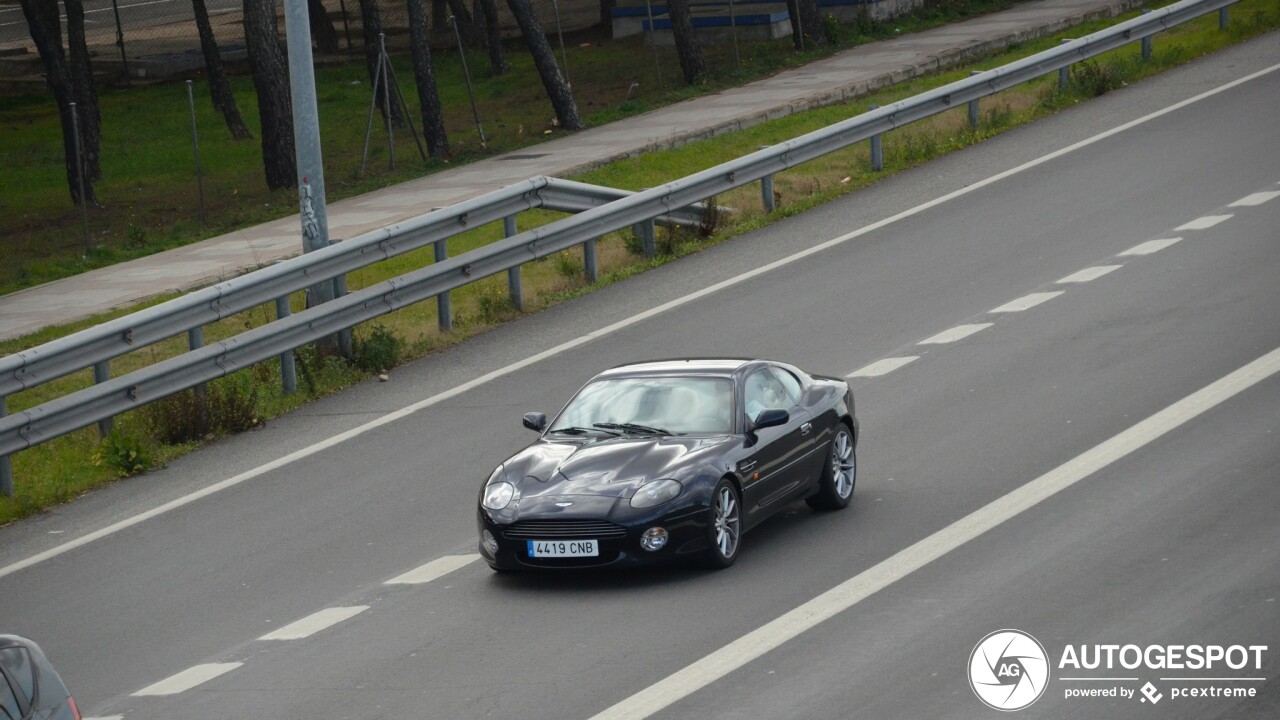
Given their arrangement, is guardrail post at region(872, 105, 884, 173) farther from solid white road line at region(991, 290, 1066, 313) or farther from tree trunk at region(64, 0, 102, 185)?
tree trunk at region(64, 0, 102, 185)

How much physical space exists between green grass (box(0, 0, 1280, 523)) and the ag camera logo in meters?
8.25

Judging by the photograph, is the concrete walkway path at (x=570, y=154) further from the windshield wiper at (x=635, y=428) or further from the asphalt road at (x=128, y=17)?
the asphalt road at (x=128, y=17)

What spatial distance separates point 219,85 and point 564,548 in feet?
114

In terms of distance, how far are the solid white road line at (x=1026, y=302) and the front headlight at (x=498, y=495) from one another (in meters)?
6.94

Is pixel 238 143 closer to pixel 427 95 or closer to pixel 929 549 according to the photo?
pixel 427 95

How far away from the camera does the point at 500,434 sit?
14461 mm

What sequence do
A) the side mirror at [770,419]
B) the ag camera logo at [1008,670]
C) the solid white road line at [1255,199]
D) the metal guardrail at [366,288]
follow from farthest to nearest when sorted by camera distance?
1. the solid white road line at [1255,199]
2. the metal guardrail at [366,288]
3. the side mirror at [770,419]
4. the ag camera logo at [1008,670]

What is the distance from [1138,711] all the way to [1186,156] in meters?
15.0

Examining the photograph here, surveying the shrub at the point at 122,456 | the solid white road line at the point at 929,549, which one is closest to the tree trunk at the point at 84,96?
the shrub at the point at 122,456

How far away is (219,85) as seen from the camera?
4303 centimetres

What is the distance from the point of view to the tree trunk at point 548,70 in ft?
108

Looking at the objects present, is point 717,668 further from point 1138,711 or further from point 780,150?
point 780,150

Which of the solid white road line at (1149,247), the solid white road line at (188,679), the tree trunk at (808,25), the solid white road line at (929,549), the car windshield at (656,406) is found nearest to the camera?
the solid white road line at (929,549)

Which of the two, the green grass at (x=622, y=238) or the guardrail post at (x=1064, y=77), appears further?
the guardrail post at (x=1064, y=77)
